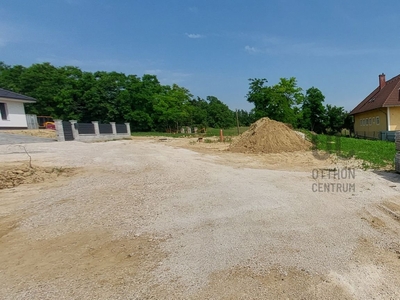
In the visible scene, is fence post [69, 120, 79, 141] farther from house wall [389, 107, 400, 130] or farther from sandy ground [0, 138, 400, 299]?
house wall [389, 107, 400, 130]

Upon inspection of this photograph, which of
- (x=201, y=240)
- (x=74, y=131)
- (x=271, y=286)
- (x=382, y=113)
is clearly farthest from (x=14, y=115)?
(x=382, y=113)

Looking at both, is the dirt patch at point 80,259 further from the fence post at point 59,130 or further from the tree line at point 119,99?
the tree line at point 119,99

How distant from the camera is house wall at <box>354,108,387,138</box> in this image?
23513mm

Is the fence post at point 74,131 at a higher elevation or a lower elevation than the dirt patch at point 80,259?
higher

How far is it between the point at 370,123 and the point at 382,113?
A: 3.40m

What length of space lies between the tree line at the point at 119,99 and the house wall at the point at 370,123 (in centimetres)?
456

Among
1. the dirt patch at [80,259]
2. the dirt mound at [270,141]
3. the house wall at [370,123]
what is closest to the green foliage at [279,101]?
the house wall at [370,123]

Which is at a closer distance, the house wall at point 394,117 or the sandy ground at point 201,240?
the sandy ground at point 201,240

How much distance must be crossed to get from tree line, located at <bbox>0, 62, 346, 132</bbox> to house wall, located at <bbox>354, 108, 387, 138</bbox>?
456 centimetres

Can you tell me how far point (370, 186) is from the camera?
596 cm

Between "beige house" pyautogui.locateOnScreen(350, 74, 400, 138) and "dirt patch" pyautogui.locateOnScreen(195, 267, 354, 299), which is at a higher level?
"beige house" pyautogui.locateOnScreen(350, 74, 400, 138)

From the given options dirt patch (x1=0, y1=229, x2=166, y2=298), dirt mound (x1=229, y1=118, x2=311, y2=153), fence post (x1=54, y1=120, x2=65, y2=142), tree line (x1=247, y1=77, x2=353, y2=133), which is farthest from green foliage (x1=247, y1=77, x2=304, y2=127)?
dirt patch (x1=0, y1=229, x2=166, y2=298)

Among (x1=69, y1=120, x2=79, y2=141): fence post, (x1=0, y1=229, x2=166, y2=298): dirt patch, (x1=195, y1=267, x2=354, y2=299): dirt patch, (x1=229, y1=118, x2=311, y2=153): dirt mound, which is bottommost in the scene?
(x1=195, y1=267, x2=354, y2=299): dirt patch

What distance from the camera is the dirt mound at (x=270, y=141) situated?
13623mm
